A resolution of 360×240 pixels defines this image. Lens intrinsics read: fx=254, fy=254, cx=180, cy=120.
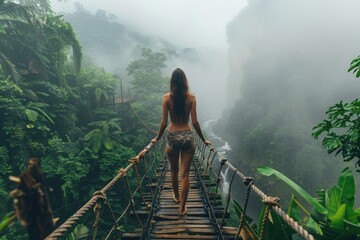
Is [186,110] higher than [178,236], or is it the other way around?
[186,110]

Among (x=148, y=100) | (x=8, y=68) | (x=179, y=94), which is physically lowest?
(x=179, y=94)

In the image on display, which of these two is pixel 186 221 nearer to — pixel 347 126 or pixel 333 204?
pixel 333 204

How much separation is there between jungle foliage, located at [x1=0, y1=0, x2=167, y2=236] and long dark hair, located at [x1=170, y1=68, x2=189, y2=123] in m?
6.34

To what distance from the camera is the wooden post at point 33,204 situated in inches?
32.8

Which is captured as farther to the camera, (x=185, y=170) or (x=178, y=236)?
(x=185, y=170)

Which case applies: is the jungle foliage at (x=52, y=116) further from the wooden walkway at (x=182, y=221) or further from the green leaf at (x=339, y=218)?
the green leaf at (x=339, y=218)

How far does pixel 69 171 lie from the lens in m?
9.23

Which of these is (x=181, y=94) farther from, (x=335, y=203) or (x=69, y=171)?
(x=69, y=171)

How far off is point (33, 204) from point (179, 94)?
2368 millimetres

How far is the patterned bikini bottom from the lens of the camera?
3.18 meters

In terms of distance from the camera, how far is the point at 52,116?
9.91 meters

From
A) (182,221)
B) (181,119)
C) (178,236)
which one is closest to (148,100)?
(181,119)

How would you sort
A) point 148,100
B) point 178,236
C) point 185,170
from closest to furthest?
1. point 178,236
2. point 185,170
3. point 148,100

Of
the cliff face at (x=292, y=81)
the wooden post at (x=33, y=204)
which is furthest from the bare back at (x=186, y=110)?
the cliff face at (x=292, y=81)
